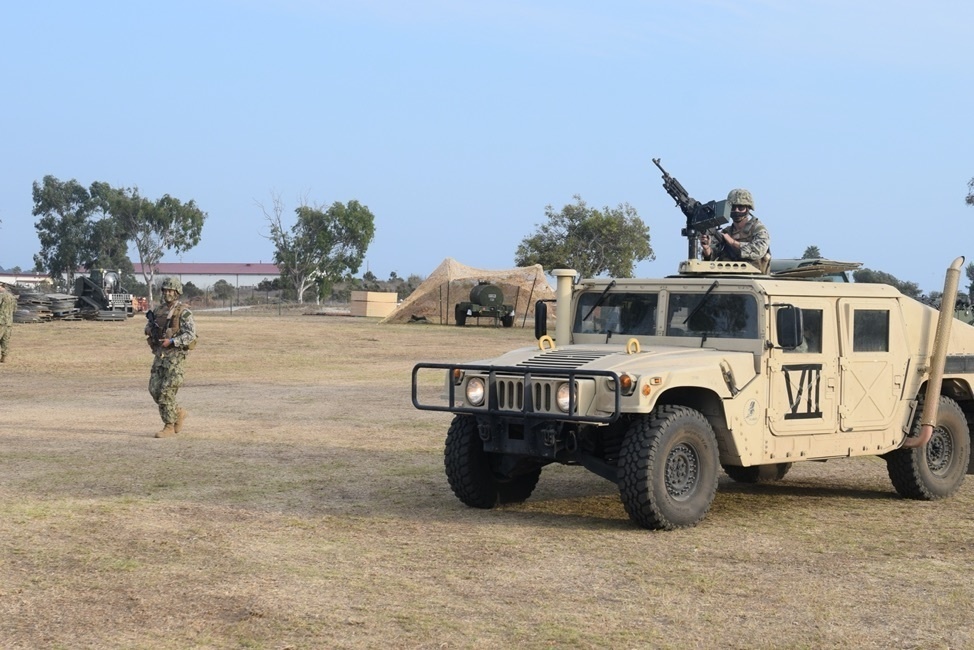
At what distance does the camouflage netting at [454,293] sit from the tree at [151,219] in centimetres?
4798

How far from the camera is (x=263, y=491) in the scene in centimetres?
1070

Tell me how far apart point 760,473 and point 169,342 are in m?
6.67

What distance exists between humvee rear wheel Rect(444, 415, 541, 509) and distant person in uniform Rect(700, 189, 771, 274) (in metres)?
2.71

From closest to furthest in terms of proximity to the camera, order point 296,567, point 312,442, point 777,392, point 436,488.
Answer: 1. point 296,567
2. point 777,392
3. point 436,488
4. point 312,442

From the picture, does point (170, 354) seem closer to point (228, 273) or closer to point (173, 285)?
point (173, 285)

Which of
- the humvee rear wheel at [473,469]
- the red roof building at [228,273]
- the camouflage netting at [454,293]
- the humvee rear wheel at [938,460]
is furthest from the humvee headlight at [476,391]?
the red roof building at [228,273]

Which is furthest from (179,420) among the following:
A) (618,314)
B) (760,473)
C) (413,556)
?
(413,556)

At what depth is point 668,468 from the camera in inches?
348

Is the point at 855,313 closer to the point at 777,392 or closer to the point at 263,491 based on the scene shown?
the point at 777,392

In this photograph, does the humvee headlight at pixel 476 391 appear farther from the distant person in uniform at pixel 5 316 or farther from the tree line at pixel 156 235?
the tree line at pixel 156 235

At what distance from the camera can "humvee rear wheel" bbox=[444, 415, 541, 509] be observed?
9.66m

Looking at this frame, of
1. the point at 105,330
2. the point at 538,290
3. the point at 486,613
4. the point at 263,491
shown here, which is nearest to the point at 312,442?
the point at 263,491

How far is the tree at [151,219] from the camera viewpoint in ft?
313

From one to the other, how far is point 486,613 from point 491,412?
8.24 feet
